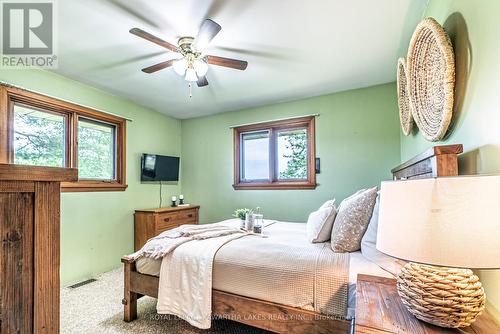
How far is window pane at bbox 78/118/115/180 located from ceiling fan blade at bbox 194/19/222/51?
2123mm

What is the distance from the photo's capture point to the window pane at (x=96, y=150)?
3.13 meters

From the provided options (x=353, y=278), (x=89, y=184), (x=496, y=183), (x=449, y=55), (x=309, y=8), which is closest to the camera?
(x=496, y=183)

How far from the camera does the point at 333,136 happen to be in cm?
347

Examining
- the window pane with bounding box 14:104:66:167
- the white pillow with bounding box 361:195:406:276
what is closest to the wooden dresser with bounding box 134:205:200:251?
the window pane with bounding box 14:104:66:167

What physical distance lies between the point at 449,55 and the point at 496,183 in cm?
85

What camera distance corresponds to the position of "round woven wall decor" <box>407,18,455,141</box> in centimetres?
122

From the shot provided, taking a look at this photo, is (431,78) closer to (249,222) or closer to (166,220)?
(249,222)

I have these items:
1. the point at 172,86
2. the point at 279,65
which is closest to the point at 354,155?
the point at 279,65

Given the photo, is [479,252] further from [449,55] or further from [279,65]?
[279,65]

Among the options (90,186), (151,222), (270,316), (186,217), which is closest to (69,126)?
(90,186)

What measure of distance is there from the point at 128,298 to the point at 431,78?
2.69 meters

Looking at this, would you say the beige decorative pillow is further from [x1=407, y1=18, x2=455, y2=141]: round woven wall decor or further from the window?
the window

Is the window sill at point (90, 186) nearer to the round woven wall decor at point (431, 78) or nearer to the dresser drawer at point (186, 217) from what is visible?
the dresser drawer at point (186, 217)

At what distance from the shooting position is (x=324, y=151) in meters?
3.52
